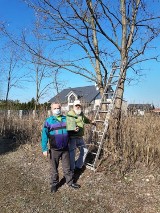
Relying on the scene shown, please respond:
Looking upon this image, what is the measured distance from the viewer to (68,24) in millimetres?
7570

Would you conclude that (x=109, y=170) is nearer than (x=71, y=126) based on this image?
No

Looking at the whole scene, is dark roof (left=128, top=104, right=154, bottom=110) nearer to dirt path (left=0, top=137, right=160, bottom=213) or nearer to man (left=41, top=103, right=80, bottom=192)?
dirt path (left=0, top=137, right=160, bottom=213)

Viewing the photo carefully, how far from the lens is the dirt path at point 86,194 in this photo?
15.9 feet

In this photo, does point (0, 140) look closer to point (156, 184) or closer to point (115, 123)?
point (115, 123)

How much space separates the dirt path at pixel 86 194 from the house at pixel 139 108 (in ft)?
8.28

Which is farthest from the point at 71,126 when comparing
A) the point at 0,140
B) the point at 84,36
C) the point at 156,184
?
the point at 0,140

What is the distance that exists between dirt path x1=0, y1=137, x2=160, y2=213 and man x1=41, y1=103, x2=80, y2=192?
0.24m

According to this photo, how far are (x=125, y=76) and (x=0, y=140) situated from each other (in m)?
6.09

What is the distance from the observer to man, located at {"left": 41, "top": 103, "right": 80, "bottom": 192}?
5.55m

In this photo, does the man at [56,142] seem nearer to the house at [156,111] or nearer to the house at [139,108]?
the house at [139,108]

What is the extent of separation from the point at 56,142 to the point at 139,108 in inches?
160

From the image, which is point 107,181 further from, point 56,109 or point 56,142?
point 56,109

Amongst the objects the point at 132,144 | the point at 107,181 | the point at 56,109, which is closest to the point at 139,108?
the point at 132,144

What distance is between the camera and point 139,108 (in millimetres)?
8820
